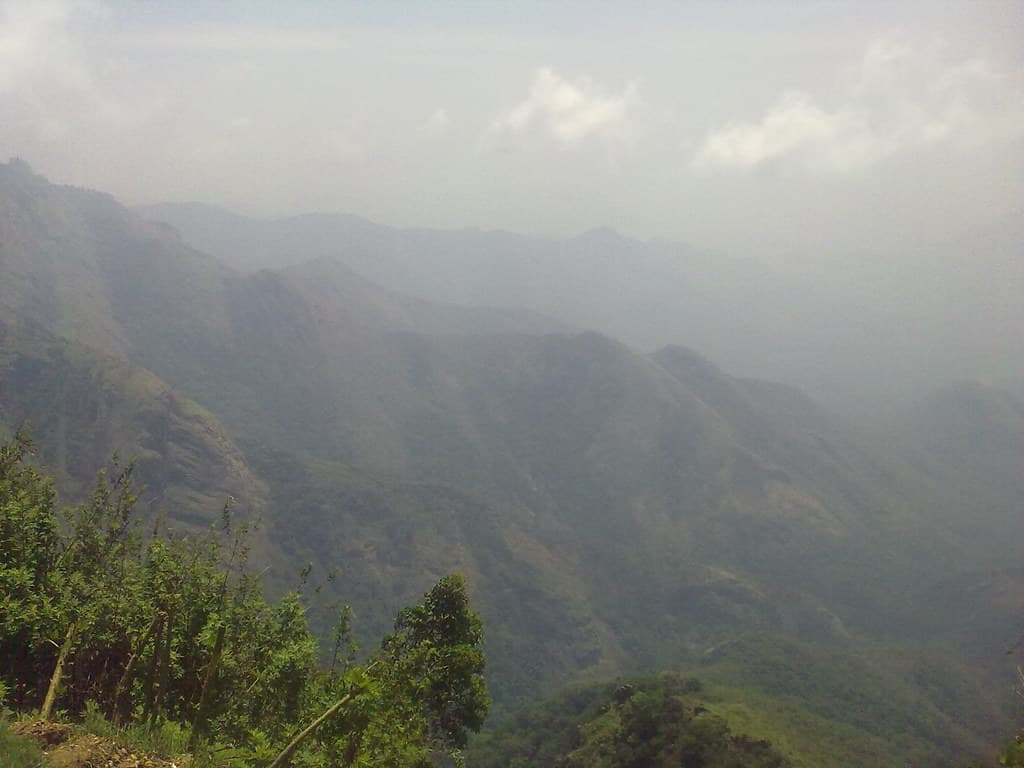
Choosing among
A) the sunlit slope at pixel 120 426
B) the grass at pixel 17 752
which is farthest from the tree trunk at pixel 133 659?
the sunlit slope at pixel 120 426

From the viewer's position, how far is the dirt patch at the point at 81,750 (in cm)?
1203

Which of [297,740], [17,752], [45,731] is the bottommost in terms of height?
[45,731]

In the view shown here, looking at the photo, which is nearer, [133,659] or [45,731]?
[45,731]

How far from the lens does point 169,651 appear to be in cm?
1599

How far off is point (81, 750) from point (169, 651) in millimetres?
3678

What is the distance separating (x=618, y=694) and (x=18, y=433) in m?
80.8

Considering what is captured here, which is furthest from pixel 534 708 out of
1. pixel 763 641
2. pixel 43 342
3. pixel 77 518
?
pixel 43 342

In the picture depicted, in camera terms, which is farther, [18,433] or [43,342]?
[43,342]

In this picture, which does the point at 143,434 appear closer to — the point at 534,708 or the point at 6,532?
the point at 534,708

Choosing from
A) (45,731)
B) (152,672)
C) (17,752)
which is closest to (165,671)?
(152,672)

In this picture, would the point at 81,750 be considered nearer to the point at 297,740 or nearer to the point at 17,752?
the point at 17,752

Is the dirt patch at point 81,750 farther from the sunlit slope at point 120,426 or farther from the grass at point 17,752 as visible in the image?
the sunlit slope at point 120,426

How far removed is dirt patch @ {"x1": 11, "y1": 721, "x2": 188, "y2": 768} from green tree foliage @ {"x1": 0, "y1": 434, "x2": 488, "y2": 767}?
0.97m

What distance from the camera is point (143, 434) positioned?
526 feet
